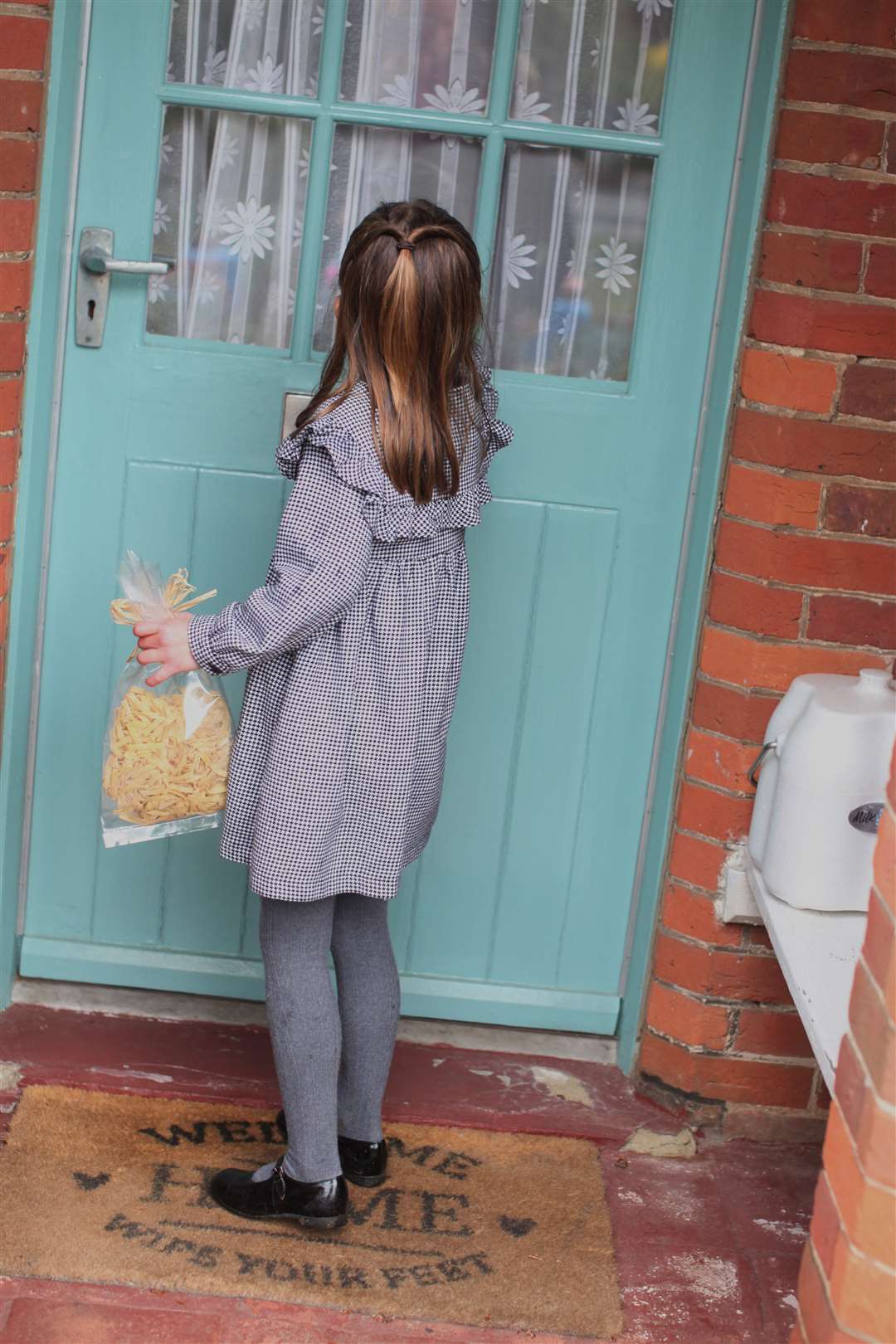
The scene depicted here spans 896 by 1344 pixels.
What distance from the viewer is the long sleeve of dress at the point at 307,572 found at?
2.19 m

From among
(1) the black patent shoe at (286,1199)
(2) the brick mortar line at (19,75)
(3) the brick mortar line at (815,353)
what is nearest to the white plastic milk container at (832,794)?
(3) the brick mortar line at (815,353)

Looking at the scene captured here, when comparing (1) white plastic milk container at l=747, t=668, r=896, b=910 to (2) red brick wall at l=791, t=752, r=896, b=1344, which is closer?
(2) red brick wall at l=791, t=752, r=896, b=1344

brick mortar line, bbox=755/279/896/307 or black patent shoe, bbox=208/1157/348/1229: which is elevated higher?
brick mortar line, bbox=755/279/896/307

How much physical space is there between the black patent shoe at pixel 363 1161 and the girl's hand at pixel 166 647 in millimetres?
878

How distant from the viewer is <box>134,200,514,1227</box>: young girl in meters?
2.21

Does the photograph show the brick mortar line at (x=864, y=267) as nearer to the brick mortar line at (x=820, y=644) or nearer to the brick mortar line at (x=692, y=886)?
the brick mortar line at (x=820, y=644)

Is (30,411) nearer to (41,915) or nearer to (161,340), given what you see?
(161,340)

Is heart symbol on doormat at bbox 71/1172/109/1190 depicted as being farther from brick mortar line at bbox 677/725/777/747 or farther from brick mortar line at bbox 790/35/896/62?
brick mortar line at bbox 790/35/896/62

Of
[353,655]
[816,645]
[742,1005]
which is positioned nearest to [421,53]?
[353,655]

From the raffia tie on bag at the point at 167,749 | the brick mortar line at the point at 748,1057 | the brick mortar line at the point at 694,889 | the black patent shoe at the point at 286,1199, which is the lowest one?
the black patent shoe at the point at 286,1199

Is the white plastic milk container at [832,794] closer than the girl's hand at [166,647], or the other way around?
the girl's hand at [166,647]

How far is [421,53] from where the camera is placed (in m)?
2.74

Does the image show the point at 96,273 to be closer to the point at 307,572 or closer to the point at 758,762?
the point at 307,572

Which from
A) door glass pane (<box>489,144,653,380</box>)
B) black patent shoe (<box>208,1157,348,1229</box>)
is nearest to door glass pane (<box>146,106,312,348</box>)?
door glass pane (<box>489,144,653,380</box>)
